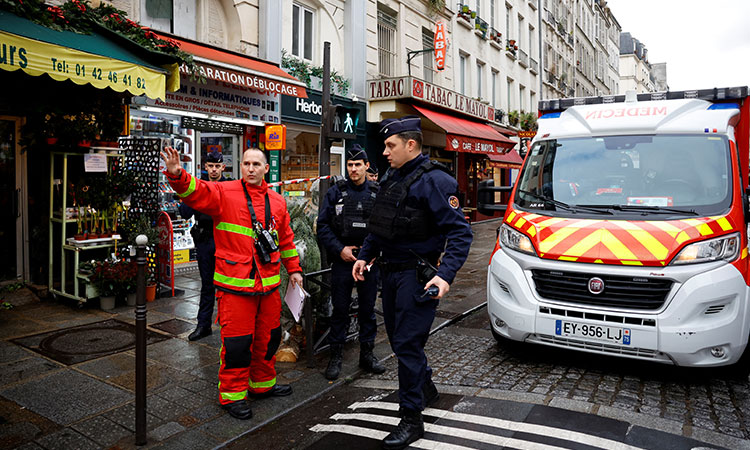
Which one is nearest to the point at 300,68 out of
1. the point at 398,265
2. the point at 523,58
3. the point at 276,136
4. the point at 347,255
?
the point at 276,136

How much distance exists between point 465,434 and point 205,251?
3.34 meters

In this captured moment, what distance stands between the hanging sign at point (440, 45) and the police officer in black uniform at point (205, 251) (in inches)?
489

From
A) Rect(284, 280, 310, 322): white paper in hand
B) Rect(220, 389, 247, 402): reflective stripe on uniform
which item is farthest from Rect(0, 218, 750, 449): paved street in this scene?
Rect(284, 280, 310, 322): white paper in hand

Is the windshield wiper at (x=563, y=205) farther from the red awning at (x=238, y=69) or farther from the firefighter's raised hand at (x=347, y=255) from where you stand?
the red awning at (x=238, y=69)

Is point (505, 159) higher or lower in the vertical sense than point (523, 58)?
lower

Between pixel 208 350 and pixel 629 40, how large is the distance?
83752 millimetres

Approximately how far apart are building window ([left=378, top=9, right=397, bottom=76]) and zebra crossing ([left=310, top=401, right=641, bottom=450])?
12.8 metres

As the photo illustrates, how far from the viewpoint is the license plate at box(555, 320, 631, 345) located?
4203 millimetres

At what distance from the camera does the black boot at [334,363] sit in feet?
15.3

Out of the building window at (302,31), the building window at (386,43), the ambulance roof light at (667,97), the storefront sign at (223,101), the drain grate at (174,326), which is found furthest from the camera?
the building window at (386,43)

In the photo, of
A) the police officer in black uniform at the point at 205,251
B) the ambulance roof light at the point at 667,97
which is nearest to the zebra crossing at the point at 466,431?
the police officer in black uniform at the point at 205,251

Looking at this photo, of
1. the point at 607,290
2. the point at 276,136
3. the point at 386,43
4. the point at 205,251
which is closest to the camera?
the point at 607,290

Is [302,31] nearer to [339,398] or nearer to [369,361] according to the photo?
[369,361]

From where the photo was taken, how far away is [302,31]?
12.4 meters
